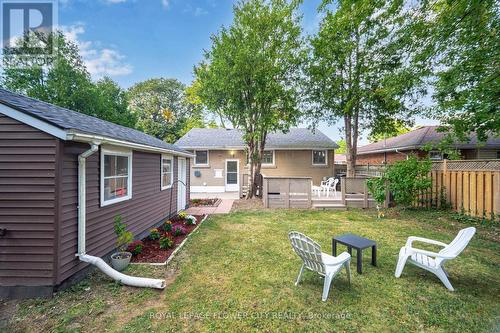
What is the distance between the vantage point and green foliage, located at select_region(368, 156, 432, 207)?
7812 mm

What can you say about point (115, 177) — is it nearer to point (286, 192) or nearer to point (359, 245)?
point (359, 245)

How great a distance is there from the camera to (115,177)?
15.1 feet

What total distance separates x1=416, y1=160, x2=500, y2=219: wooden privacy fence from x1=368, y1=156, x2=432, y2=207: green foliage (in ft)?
1.92

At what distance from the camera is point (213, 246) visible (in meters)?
5.10

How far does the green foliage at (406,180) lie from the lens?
25.6ft

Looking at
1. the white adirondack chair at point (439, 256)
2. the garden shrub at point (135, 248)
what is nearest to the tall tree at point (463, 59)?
the white adirondack chair at point (439, 256)

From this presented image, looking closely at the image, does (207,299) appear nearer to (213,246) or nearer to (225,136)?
(213,246)

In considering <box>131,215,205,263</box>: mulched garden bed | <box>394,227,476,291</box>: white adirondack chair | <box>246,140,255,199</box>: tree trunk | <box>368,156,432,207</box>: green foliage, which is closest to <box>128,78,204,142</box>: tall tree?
<box>246,140,255,199</box>: tree trunk

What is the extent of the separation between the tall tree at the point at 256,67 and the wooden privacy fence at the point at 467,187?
706 centimetres

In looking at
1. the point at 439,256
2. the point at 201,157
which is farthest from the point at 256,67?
the point at 439,256

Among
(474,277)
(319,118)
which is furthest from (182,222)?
(319,118)

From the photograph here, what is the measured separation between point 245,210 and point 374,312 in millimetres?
6548

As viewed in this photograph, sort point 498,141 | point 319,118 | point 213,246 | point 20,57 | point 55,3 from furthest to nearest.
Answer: point 20,57
point 498,141
point 319,118
point 55,3
point 213,246

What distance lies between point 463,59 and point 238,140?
457 inches
